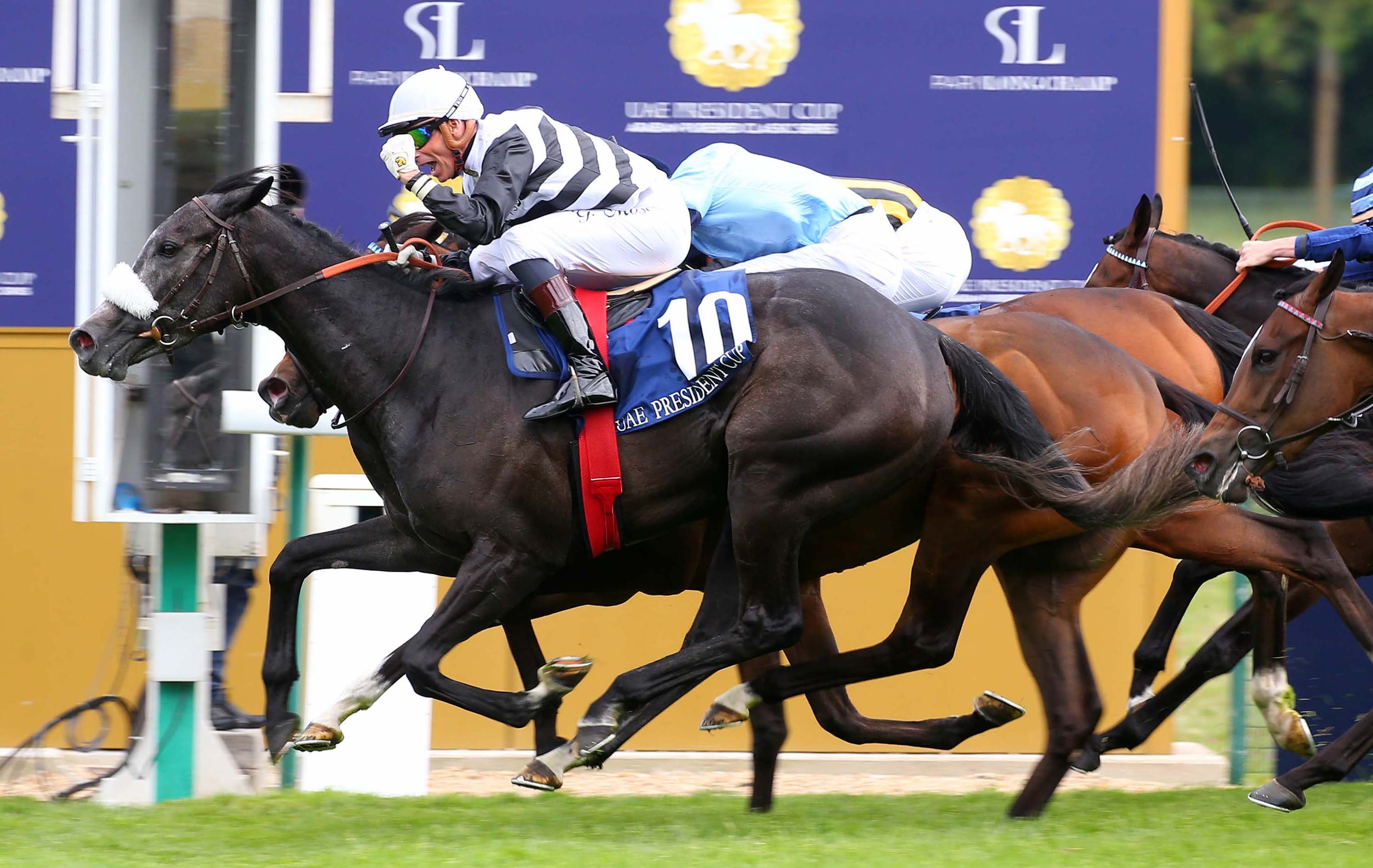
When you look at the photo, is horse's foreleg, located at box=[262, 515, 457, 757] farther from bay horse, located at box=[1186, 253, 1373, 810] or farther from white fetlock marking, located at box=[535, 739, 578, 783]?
bay horse, located at box=[1186, 253, 1373, 810]

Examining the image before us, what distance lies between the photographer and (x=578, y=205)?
5082 mm

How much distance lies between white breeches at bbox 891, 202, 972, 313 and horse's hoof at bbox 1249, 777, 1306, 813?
6.18 ft

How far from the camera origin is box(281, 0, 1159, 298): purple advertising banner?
6555mm

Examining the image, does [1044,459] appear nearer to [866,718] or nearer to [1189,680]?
[866,718]

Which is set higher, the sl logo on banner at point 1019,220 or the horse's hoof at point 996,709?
the sl logo on banner at point 1019,220

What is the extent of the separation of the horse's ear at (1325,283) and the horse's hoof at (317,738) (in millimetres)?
3038

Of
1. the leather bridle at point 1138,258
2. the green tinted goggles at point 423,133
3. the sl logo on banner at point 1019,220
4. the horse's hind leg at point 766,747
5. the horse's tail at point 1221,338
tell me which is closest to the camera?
the green tinted goggles at point 423,133

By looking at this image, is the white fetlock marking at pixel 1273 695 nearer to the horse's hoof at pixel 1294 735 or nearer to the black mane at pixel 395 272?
the horse's hoof at pixel 1294 735

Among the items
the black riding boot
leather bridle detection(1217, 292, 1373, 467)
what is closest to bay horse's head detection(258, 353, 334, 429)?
the black riding boot

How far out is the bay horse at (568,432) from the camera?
4832 mm

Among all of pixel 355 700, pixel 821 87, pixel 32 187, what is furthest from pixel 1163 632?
pixel 32 187

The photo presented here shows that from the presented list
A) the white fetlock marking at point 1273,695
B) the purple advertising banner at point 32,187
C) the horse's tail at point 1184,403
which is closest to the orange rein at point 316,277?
the purple advertising banner at point 32,187

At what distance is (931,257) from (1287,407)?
4.26 feet

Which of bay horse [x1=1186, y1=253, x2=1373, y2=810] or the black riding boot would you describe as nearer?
the black riding boot
